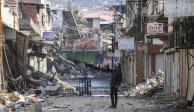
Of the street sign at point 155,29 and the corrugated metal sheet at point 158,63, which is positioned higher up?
the street sign at point 155,29

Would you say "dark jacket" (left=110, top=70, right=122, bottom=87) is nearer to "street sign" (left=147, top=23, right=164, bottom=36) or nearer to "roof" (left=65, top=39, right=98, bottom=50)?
"street sign" (left=147, top=23, right=164, bottom=36)

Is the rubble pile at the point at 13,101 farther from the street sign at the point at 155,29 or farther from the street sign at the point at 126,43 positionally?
the street sign at the point at 126,43

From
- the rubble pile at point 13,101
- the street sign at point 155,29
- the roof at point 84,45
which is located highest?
the street sign at point 155,29

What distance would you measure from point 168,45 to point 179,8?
1405 cm

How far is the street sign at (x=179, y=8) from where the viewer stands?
23.0m

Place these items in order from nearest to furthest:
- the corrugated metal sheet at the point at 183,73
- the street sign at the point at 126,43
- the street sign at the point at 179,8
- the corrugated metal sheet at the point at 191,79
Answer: the street sign at the point at 179,8 → the corrugated metal sheet at the point at 191,79 → the corrugated metal sheet at the point at 183,73 → the street sign at the point at 126,43

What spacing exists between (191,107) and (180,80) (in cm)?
677

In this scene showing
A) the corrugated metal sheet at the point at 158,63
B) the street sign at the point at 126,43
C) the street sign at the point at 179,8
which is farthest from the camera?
Answer: the street sign at the point at 126,43

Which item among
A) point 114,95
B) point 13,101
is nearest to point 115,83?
point 114,95

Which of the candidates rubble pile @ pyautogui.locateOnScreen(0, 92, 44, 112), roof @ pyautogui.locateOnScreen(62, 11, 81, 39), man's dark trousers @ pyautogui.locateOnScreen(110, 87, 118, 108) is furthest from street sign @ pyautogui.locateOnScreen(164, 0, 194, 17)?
roof @ pyautogui.locateOnScreen(62, 11, 81, 39)

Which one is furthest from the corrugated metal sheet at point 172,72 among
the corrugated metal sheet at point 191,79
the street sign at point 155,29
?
the corrugated metal sheet at point 191,79

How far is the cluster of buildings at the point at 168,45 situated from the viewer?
2551 cm

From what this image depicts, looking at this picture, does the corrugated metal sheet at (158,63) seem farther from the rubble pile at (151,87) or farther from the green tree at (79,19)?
the green tree at (79,19)

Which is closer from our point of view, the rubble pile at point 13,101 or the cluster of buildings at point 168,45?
the rubble pile at point 13,101
